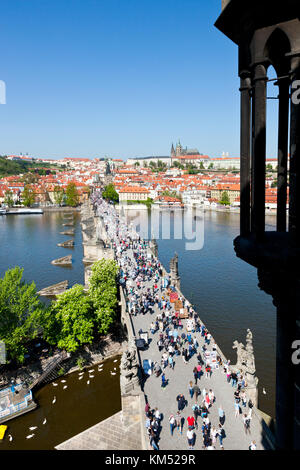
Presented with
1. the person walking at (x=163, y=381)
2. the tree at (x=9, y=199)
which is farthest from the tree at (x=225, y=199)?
the person walking at (x=163, y=381)

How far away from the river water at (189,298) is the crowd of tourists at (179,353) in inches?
138

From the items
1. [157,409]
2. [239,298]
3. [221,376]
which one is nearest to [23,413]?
[157,409]

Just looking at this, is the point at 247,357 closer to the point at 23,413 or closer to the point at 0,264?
the point at 23,413

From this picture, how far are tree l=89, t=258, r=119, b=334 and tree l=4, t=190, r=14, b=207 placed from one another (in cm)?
7317

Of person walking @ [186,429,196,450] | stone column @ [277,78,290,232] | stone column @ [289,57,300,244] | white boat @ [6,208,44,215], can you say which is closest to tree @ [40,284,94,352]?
person walking @ [186,429,196,450]

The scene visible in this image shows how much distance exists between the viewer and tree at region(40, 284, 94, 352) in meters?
17.2

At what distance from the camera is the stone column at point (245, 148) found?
10.5ft

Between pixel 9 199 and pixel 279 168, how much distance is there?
9265 centimetres

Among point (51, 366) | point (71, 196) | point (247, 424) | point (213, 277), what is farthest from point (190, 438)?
point (71, 196)

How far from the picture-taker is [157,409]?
10.4 metres

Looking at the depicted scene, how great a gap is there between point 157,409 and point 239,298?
55.3ft

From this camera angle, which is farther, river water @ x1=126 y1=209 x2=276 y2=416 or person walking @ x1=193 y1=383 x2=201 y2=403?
river water @ x1=126 y1=209 x2=276 y2=416

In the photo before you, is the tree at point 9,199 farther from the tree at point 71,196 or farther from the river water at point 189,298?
the river water at point 189,298

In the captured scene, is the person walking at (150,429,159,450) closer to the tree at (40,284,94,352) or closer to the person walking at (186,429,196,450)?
the person walking at (186,429,196,450)
